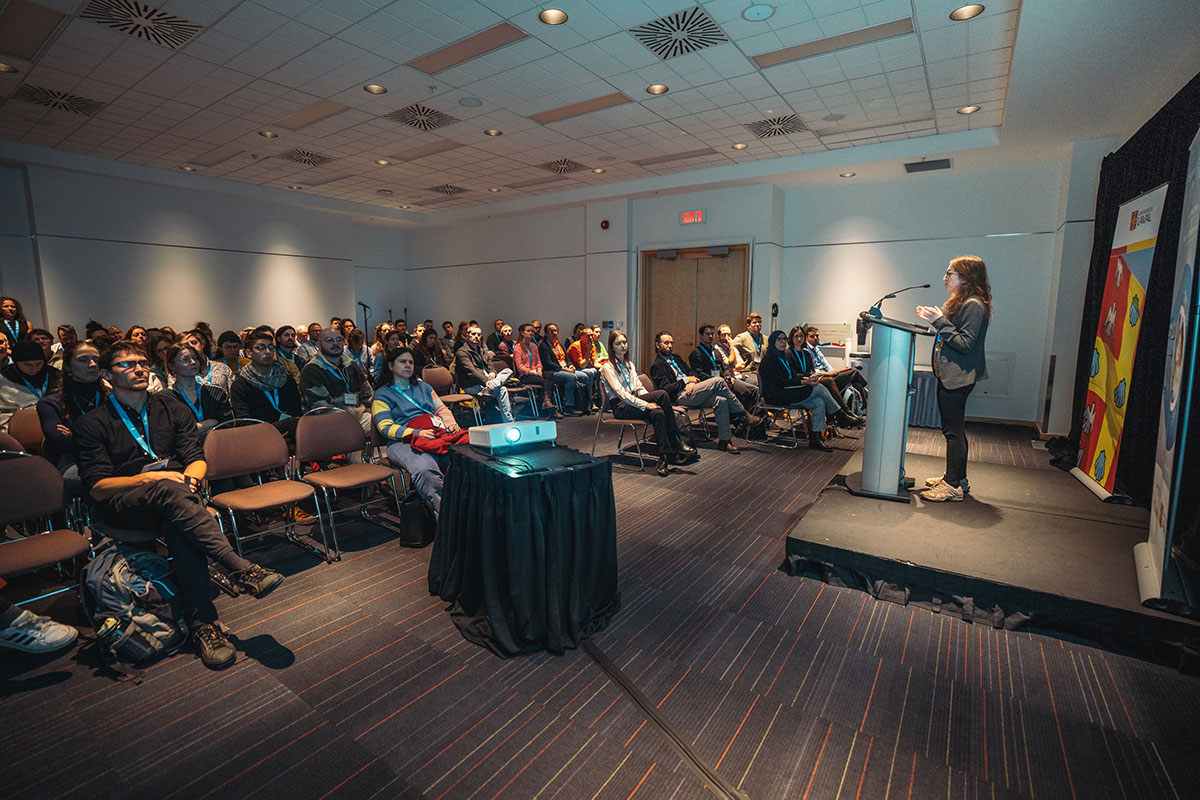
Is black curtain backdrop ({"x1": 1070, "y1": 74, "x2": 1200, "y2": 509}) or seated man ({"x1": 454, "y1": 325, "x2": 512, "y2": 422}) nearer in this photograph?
black curtain backdrop ({"x1": 1070, "y1": 74, "x2": 1200, "y2": 509})

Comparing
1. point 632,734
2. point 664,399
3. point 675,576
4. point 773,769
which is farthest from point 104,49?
point 773,769

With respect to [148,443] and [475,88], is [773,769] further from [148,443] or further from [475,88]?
[475,88]

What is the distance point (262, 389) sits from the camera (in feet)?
14.9

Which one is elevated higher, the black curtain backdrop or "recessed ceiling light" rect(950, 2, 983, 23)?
"recessed ceiling light" rect(950, 2, 983, 23)

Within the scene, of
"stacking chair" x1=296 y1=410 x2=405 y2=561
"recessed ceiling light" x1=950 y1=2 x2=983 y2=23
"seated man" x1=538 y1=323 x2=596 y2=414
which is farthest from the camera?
"seated man" x1=538 y1=323 x2=596 y2=414

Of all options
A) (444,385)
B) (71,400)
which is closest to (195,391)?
(71,400)

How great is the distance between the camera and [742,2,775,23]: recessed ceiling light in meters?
4.07

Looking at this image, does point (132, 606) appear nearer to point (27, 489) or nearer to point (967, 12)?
point (27, 489)

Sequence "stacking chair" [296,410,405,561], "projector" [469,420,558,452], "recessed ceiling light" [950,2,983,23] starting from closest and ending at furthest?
"projector" [469,420,558,452] → "stacking chair" [296,410,405,561] → "recessed ceiling light" [950,2,983,23]

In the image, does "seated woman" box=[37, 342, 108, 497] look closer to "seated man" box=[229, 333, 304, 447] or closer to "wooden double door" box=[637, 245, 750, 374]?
"seated man" box=[229, 333, 304, 447]

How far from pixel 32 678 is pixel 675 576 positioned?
2956 mm

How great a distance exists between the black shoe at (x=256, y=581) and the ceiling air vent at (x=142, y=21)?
4244mm

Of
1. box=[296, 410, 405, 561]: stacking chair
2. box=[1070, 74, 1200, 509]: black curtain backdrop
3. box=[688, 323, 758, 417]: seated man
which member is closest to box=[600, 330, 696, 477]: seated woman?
box=[688, 323, 758, 417]: seated man

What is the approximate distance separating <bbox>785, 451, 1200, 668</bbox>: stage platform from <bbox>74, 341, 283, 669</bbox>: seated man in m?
2.95
